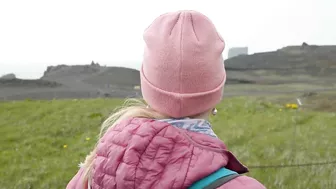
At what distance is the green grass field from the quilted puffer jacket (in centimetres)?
334

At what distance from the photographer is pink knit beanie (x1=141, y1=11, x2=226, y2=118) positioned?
1.78 metres

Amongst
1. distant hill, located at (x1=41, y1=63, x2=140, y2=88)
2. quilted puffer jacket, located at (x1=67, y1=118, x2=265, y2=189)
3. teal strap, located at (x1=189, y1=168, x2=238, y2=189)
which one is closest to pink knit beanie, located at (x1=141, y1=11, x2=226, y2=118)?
quilted puffer jacket, located at (x1=67, y1=118, x2=265, y2=189)

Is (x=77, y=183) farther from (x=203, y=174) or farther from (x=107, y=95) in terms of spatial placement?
(x=107, y=95)

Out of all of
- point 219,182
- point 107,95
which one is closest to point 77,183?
point 219,182

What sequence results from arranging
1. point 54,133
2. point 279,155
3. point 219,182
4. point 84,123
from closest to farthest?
point 219,182, point 279,155, point 54,133, point 84,123

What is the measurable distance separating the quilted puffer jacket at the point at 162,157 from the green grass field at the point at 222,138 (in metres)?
3.34

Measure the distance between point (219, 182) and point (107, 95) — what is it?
14.5 meters

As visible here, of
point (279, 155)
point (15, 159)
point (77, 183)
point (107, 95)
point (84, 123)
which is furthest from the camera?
point (107, 95)

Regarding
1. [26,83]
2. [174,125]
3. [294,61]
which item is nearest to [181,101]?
[174,125]

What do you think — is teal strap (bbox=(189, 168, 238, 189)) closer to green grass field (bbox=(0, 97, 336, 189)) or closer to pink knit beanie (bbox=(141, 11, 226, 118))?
pink knit beanie (bbox=(141, 11, 226, 118))

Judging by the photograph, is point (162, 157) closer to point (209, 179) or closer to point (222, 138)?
point (209, 179)

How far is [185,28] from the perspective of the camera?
1.81m

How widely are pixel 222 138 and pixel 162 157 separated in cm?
553

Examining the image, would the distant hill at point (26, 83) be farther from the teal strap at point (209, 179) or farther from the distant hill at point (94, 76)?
the teal strap at point (209, 179)
